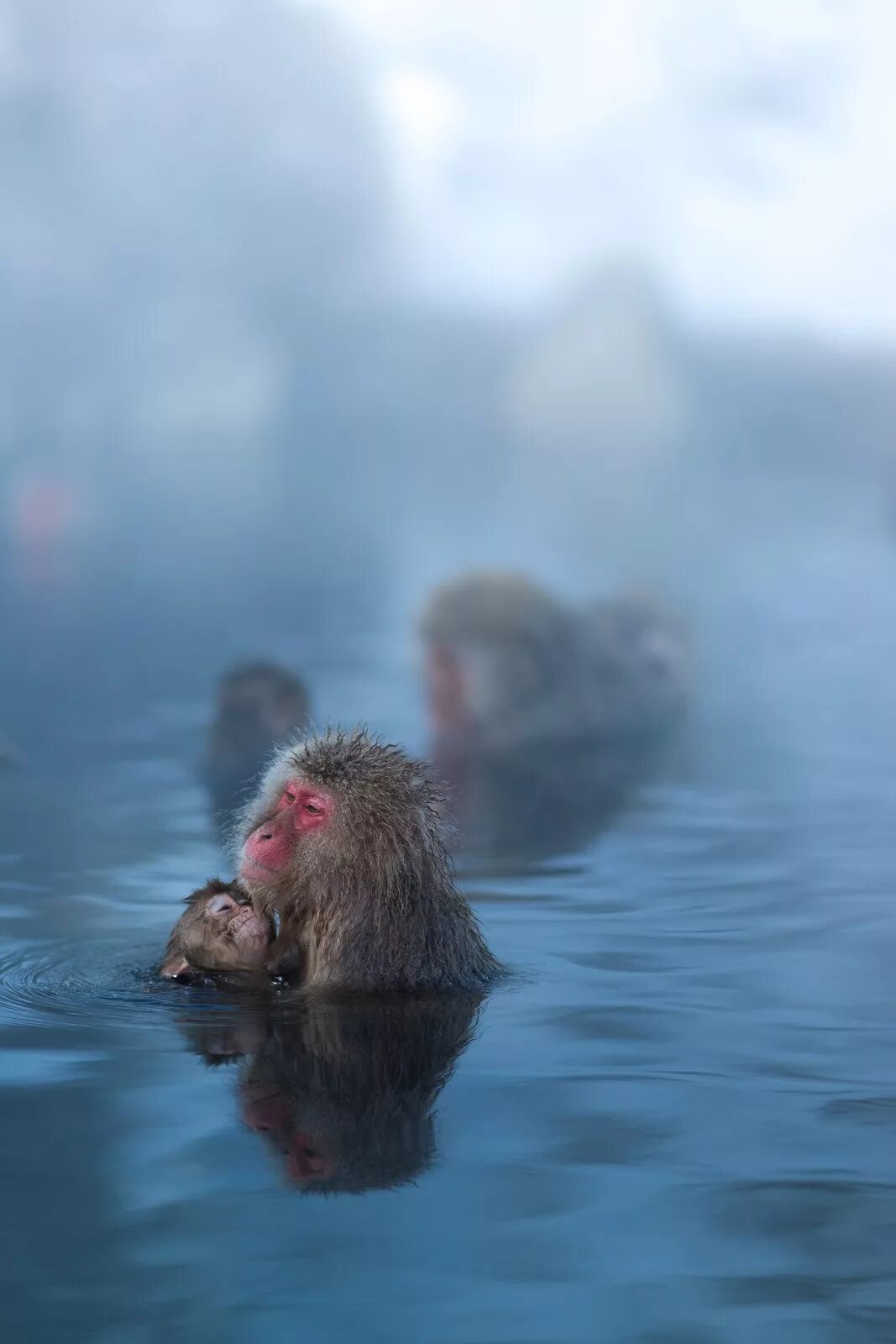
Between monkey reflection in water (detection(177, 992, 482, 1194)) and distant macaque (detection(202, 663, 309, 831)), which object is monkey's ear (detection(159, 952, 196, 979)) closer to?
monkey reflection in water (detection(177, 992, 482, 1194))

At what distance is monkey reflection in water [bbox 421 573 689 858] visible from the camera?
808 centimetres

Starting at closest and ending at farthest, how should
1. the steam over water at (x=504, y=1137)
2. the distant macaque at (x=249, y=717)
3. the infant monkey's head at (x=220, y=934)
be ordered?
the steam over water at (x=504, y=1137), the infant monkey's head at (x=220, y=934), the distant macaque at (x=249, y=717)

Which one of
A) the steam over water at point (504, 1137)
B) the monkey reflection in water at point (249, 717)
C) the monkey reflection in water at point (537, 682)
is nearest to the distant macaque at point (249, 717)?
the monkey reflection in water at point (249, 717)

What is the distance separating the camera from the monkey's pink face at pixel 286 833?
3.16 m

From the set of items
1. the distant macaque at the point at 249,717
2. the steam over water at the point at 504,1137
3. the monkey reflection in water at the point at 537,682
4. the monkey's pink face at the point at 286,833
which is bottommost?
the steam over water at the point at 504,1137

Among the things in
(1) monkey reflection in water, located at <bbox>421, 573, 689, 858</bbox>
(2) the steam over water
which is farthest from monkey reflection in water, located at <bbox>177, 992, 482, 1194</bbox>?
(1) monkey reflection in water, located at <bbox>421, 573, 689, 858</bbox>

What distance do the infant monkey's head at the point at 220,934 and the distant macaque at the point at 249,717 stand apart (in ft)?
11.9

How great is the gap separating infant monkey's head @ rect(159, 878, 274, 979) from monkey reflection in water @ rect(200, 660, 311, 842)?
362 cm

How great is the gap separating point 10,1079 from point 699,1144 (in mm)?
1026

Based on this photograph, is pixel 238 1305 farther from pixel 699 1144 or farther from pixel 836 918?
pixel 836 918

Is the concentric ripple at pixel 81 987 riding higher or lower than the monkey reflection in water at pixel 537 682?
lower

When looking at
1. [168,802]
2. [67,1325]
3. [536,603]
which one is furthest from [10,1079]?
[536,603]

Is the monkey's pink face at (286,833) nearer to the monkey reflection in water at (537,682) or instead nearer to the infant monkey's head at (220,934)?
the infant monkey's head at (220,934)

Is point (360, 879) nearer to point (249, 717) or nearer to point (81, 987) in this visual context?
point (81, 987)
